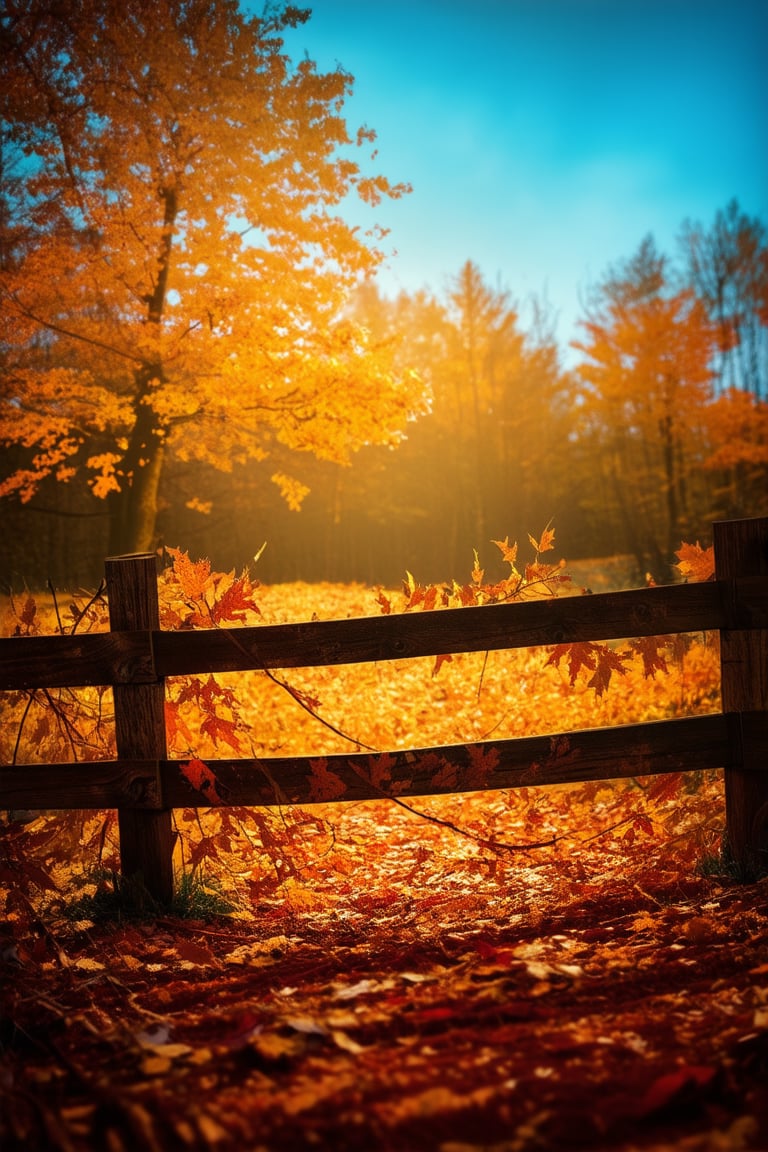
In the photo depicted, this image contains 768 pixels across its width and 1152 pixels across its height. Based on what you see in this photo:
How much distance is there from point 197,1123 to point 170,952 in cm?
166

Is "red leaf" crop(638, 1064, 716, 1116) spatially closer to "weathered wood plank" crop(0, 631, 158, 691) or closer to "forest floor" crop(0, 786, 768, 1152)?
"forest floor" crop(0, 786, 768, 1152)

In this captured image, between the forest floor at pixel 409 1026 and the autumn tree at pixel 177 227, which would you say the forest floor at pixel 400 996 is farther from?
the autumn tree at pixel 177 227

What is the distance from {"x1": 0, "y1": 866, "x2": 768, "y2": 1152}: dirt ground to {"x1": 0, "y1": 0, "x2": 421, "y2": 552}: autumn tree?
8460 mm

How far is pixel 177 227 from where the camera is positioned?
1094 centimetres

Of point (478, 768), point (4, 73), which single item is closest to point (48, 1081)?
point (478, 768)

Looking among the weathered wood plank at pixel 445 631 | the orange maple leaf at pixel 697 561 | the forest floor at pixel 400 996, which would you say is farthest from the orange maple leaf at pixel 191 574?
the orange maple leaf at pixel 697 561

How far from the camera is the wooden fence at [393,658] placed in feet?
12.1

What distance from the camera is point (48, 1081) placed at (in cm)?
221

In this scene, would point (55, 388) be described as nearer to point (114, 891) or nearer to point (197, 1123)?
point (114, 891)

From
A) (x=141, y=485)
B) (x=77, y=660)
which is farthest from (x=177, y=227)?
(x=77, y=660)

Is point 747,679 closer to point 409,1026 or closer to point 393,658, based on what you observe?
point 393,658

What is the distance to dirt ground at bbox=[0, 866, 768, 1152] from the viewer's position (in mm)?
1823

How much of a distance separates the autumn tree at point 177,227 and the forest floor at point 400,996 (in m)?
6.86

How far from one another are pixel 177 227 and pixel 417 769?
32.1ft
